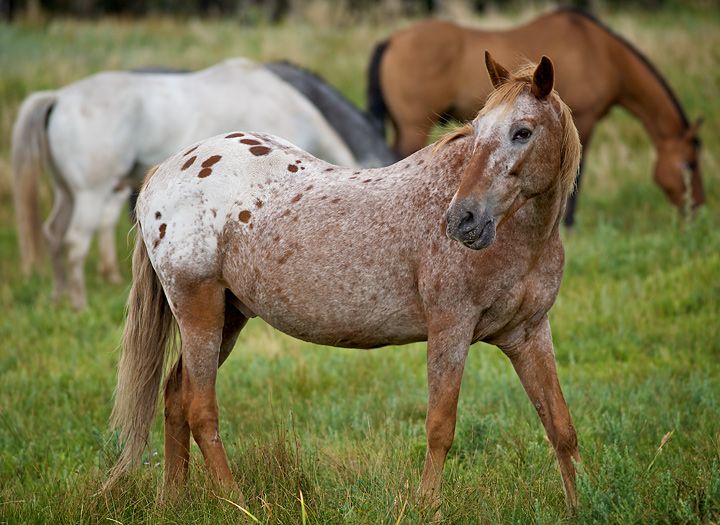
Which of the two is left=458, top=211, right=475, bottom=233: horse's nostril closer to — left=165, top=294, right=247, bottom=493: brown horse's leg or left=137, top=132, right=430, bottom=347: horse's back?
left=137, top=132, right=430, bottom=347: horse's back

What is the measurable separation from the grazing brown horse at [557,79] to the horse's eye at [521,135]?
276 inches

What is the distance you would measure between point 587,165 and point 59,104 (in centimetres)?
685

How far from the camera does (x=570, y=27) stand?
1091cm

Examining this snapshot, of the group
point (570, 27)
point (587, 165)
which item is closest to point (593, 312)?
point (570, 27)

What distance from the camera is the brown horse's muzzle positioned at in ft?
11.1

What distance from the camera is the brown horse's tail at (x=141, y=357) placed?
4375mm

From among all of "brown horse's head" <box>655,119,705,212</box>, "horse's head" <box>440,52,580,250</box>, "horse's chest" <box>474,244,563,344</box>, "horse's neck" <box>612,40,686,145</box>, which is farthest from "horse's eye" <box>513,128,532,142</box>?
"horse's neck" <box>612,40,686,145</box>

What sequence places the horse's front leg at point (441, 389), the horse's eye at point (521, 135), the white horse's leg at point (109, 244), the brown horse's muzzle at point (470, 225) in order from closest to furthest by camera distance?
1. the brown horse's muzzle at point (470, 225)
2. the horse's eye at point (521, 135)
3. the horse's front leg at point (441, 389)
4. the white horse's leg at point (109, 244)

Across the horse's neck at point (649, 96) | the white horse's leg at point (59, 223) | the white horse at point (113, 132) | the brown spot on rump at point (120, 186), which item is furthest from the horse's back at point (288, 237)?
the horse's neck at point (649, 96)

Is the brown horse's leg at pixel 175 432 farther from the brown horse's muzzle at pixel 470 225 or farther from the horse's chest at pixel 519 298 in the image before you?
the brown horse's muzzle at pixel 470 225

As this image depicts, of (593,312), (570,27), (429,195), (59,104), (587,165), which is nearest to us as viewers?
(429,195)

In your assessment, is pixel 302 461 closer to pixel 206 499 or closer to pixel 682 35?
pixel 206 499

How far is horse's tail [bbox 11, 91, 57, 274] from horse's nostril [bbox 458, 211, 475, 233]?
6516 mm

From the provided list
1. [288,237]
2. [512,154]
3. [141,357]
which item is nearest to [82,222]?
[141,357]
